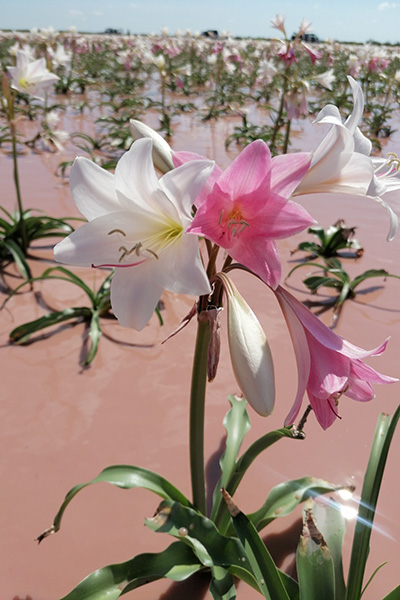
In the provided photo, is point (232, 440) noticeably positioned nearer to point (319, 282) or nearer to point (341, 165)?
point (341, 165)

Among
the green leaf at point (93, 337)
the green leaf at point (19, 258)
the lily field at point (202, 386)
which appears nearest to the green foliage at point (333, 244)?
the lily field at point (202, 386)

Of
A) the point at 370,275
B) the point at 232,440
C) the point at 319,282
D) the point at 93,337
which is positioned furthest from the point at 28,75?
the point at 232,440

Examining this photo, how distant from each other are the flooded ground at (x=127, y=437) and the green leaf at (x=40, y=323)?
0.06 m

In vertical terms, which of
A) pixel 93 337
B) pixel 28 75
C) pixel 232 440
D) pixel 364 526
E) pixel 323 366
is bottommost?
pixel 93 337

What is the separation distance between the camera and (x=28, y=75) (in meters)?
3.37

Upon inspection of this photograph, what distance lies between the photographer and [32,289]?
3.31m

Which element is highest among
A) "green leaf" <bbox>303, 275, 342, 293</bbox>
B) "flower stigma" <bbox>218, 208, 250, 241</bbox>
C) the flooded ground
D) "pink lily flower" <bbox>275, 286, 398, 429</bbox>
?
"flower stigma" <bbox>218, 208, 250, 241</bbox>

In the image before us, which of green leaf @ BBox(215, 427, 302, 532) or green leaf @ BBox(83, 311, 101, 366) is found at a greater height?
green leaf @ BBox(215, 427, 302, 532)

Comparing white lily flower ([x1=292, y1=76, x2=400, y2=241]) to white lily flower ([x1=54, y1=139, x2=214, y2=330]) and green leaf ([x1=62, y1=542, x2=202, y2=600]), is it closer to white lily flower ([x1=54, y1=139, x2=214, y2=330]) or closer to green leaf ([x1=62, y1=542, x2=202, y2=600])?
white lily flower ([x1=54, y1=139, x2=214, y2=330])

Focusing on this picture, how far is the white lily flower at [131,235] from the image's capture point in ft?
3.11

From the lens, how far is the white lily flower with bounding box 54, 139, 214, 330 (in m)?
0.95

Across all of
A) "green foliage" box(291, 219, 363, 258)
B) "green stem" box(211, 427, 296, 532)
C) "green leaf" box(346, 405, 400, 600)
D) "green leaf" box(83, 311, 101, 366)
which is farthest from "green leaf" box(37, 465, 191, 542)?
"green foliage" box(291, 219, 363, 258)

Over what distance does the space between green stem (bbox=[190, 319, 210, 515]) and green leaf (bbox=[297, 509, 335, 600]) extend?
355 mm

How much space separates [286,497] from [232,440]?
0.91 ft
